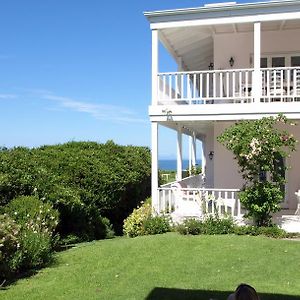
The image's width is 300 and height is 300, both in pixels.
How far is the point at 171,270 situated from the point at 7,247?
3113mm

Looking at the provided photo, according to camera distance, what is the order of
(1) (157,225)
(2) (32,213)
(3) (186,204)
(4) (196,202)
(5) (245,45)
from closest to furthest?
(2) (32,213)
(1) (157,225)
(4) (196,202)
(3) (186,204)
(5) (245,45)

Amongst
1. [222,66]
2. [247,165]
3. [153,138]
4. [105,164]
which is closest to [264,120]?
[247,165]

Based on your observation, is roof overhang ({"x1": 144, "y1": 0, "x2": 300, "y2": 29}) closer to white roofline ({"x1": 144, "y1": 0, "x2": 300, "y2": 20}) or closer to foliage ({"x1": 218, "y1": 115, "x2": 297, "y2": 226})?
white roofline ({"x1": 144, "y1": 0, "x2": 300, "y2": 20})

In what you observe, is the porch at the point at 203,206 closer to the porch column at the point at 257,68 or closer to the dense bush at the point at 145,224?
the dense bush at the point at 145,224

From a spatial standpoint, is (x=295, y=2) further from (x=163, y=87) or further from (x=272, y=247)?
(x=272, y=247)

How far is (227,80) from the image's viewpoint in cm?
1323

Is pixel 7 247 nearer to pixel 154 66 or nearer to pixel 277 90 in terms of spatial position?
pixel 154 66

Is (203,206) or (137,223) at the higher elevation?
(203,206)

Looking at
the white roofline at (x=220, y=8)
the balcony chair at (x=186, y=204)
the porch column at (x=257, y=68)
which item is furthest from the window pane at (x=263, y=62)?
the balcony chair at (x=186, y=204)

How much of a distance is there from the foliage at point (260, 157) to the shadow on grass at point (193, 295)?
16.9 feet

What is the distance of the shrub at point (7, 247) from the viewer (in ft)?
27.9

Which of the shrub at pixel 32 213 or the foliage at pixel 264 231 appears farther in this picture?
the foliage at pixel 264 231

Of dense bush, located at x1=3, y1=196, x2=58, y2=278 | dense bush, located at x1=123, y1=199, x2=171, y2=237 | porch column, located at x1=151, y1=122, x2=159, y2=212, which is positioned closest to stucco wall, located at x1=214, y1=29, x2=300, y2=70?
porch column, located at x1=151, y1=122, x2=159, y2=212

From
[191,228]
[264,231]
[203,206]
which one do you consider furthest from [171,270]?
[203,206]
